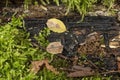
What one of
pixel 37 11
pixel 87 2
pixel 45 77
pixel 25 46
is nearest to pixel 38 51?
pixel 25 46

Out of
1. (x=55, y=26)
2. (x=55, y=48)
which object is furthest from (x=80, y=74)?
(x=55, y=26)

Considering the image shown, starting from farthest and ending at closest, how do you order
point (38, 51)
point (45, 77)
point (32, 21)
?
point (32, 21) < point (38, 51) < point (45, 77)

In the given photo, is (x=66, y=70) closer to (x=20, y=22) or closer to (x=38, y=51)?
(x=38, y=51)

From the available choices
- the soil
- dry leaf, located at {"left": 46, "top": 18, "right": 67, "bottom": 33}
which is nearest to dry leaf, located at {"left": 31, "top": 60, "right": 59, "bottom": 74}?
the soil

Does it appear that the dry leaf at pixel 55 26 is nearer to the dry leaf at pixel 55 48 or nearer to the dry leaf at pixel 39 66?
the dry leaf at pixel 55 48

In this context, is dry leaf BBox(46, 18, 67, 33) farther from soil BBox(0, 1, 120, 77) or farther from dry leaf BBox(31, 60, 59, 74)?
dry leaf BBox(31, 60, 59, 74)
